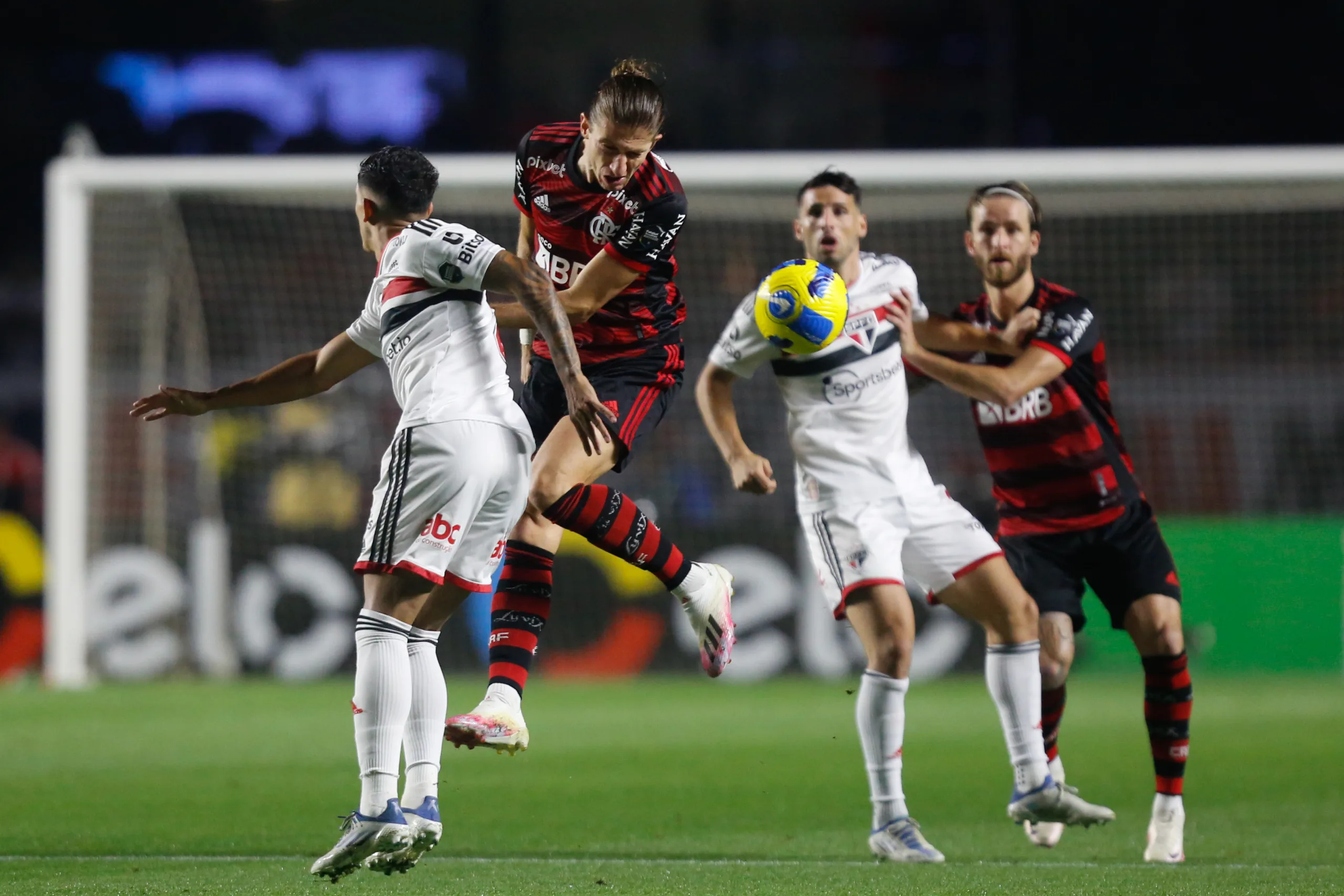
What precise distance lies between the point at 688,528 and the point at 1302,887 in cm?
892

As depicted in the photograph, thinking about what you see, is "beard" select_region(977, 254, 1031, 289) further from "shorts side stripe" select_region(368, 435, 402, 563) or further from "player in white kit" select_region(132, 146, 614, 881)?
"shorts side stripe" select_region(368, 435, 402, 563)

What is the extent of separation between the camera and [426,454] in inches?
177

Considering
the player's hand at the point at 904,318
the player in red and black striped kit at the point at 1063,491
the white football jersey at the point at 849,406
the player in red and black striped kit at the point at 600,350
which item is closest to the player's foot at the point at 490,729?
the player in red and black striped kit at the point at 600,350

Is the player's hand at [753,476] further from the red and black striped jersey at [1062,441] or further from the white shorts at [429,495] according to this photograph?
the white shorts at [429,495]

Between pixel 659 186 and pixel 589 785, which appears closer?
pixel 659 186

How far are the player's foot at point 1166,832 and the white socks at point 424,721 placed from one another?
7.96ft

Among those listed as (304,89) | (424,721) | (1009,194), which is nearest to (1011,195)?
(1009,194)

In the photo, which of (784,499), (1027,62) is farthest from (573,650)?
(1027,62)

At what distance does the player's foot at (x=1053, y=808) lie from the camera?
17.9ft

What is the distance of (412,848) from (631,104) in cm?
215

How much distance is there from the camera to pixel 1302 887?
4.58m

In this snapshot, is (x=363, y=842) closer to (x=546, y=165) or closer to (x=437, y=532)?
(x=437, y=532)

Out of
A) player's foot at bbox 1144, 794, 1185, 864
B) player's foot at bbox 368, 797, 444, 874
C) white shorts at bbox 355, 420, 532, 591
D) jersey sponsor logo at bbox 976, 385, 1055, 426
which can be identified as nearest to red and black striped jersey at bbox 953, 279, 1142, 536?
jersey sponsor logo at bbox 976, 385, 1055, 426

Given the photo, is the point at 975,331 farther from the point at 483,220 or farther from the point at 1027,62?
the point at 1027,62
